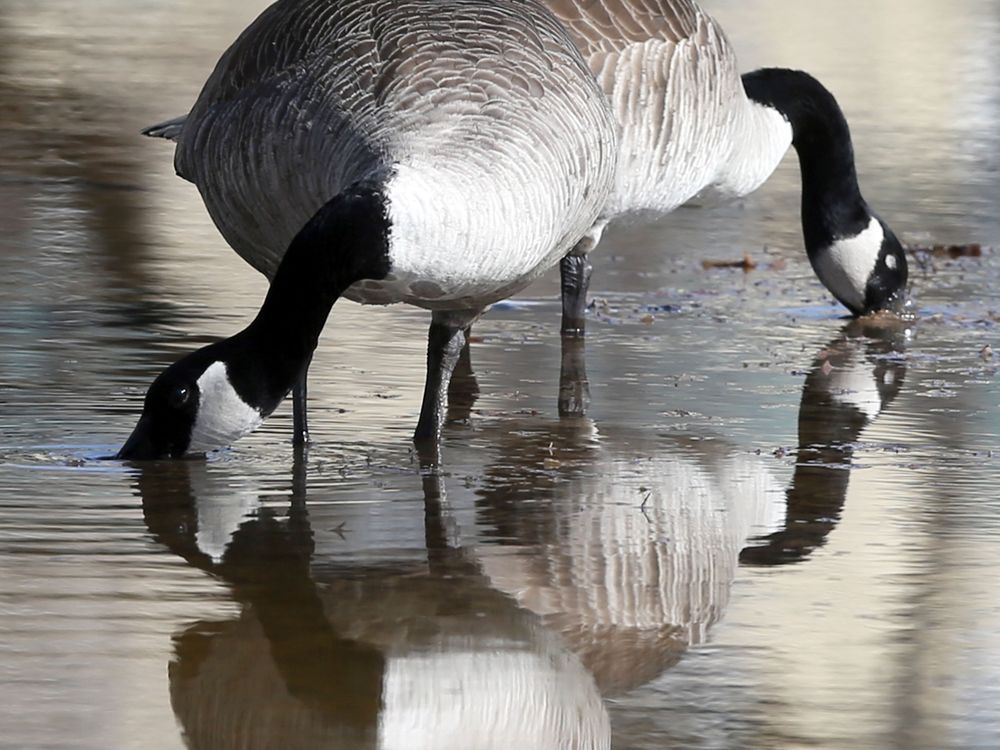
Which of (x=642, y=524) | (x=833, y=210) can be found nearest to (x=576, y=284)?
(x=833, y=210)

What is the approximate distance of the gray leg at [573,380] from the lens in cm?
723

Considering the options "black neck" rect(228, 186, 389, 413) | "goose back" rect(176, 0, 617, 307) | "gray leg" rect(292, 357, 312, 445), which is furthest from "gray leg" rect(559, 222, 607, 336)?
"black neck" rect(228, 186, 389, 413)

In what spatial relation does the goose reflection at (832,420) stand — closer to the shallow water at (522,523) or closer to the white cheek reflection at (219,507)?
the shallow water at (522,523)

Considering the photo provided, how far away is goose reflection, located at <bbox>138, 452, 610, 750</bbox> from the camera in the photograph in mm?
3893

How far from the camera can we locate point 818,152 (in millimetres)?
10484

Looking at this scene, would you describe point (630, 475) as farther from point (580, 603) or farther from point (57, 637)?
point (57, 637)

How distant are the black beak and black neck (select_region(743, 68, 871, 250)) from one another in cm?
494

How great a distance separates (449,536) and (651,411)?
2.00m

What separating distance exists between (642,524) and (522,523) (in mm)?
327

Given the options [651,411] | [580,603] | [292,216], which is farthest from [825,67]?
[580,603]

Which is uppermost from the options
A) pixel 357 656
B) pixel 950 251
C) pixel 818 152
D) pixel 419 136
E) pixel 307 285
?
pixel 419 136

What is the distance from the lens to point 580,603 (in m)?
4.79

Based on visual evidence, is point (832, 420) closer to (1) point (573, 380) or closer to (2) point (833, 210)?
(1) point (573, 380)

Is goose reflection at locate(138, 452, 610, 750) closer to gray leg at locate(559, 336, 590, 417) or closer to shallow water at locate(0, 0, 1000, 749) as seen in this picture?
shallow water at locate(0, 0, 1000, 749)
